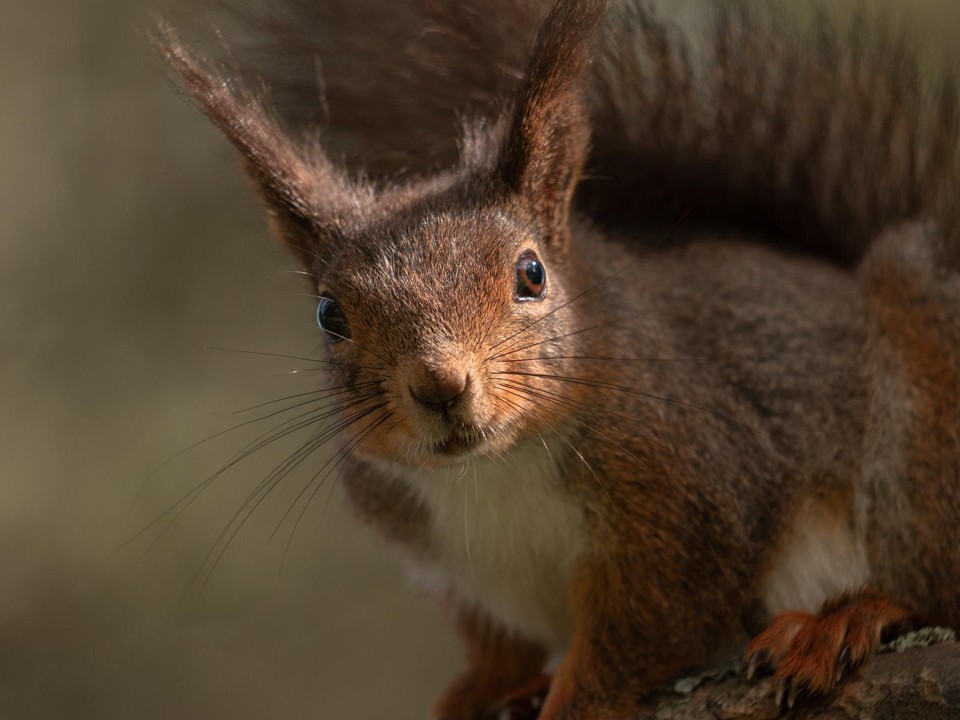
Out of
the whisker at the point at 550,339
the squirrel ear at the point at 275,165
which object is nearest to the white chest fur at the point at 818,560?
the whisker at the point at 550,339

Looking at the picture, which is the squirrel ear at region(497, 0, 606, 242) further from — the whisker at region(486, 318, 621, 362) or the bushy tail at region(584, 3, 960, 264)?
the bushy tail at region(584, 3, 960, 264)

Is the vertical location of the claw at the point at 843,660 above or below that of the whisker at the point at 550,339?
below

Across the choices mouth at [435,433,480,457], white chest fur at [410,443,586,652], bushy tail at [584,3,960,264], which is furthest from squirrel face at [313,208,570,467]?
bushy tail at [584,3,960,264]

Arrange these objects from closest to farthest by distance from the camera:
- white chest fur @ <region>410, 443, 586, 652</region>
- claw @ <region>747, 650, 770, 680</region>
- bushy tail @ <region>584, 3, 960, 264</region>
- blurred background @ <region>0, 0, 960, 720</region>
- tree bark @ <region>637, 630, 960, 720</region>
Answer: tree bark @ <region>637, 630, 960, 720</region>, claw @ <region>747, 650, 770, 680</region>, white chest fur @ <region>410, 443, 586, 652</region>, bushy tail @ <region>584, 3, 960, 264</region>, blurred background @ <region>0, 0, 960, 720</region>

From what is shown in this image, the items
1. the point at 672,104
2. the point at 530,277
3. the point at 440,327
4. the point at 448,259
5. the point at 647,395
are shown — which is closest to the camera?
the point at 440,327

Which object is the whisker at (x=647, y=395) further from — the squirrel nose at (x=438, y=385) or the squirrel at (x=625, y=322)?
the squirrel nose at (x=438, y=385)

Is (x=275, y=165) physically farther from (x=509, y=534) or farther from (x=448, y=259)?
(x=509, y=534)

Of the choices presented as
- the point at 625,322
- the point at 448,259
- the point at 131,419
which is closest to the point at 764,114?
A: the point at 625,322
